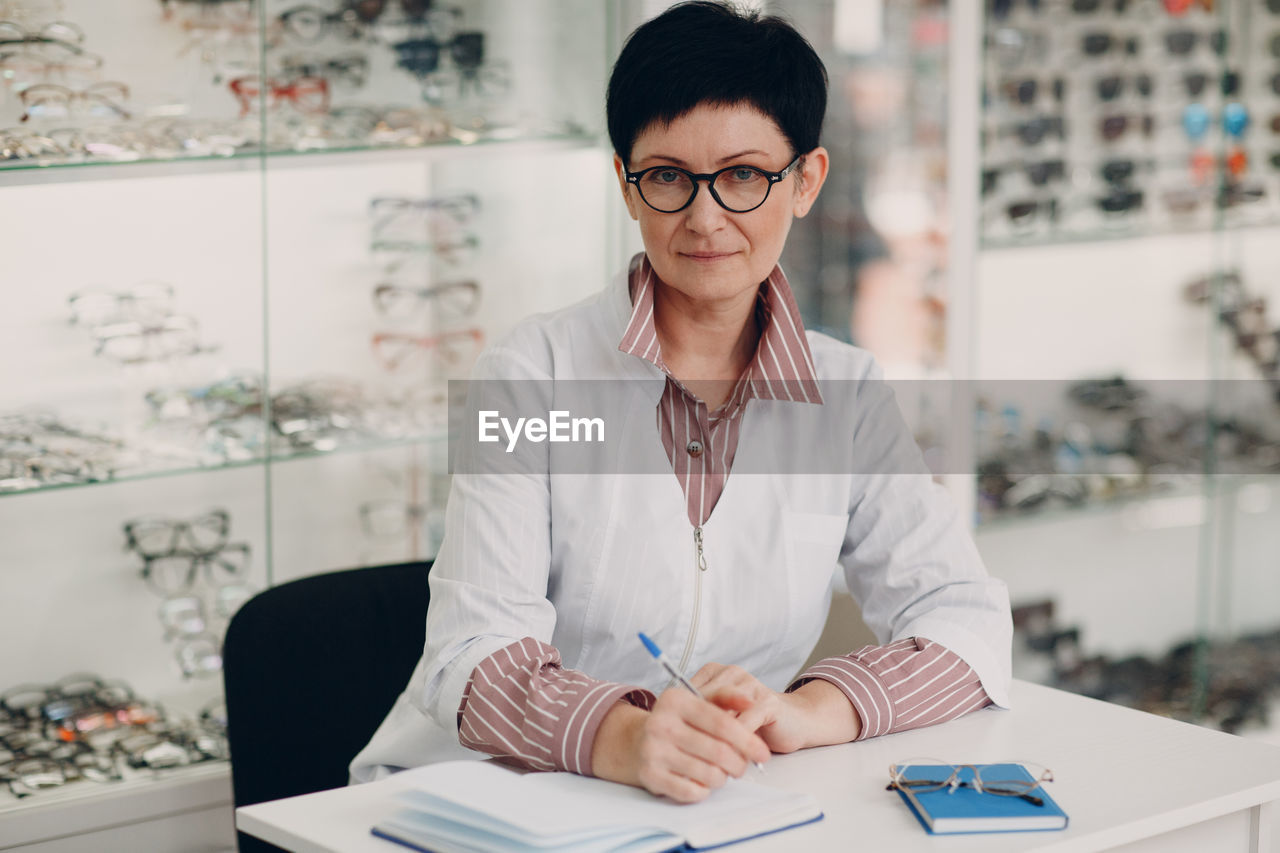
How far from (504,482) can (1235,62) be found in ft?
9.05

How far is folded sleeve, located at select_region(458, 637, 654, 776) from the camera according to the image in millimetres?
1305

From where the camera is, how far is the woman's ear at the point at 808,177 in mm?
1717

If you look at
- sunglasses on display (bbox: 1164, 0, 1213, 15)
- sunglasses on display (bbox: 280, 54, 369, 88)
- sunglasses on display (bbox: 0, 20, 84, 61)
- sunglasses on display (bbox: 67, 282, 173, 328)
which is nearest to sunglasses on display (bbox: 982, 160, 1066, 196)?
sunglasses on display (bbox: 1164, 0, 1213, 15)

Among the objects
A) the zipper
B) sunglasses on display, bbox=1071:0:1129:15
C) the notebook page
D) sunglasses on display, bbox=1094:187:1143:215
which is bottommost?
the notebook page

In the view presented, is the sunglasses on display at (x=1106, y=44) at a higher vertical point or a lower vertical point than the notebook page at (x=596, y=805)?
higher

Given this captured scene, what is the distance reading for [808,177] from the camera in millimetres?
1736

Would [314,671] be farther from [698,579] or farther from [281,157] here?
[281,157]

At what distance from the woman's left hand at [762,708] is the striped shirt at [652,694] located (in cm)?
7

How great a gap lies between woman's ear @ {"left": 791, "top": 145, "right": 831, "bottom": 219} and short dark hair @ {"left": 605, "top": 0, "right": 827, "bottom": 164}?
27mm

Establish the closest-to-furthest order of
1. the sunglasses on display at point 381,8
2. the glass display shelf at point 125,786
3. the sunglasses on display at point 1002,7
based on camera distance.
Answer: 1. the glass display shelf at point 125,786
2. the sunglasses on display at point 381,8
3. the sunglasses on display at point 1002,7

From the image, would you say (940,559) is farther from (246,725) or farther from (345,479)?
(345,479)

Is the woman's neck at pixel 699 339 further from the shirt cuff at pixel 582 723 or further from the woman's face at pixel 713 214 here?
the shirt cuff at pixel 582 723

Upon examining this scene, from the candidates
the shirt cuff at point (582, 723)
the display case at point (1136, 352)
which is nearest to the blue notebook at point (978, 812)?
the shirt cuff at point (582, 723)

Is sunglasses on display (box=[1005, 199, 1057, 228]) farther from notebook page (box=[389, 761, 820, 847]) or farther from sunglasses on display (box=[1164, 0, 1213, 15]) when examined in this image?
notebook page (box=[389, 761, 820, 847])
